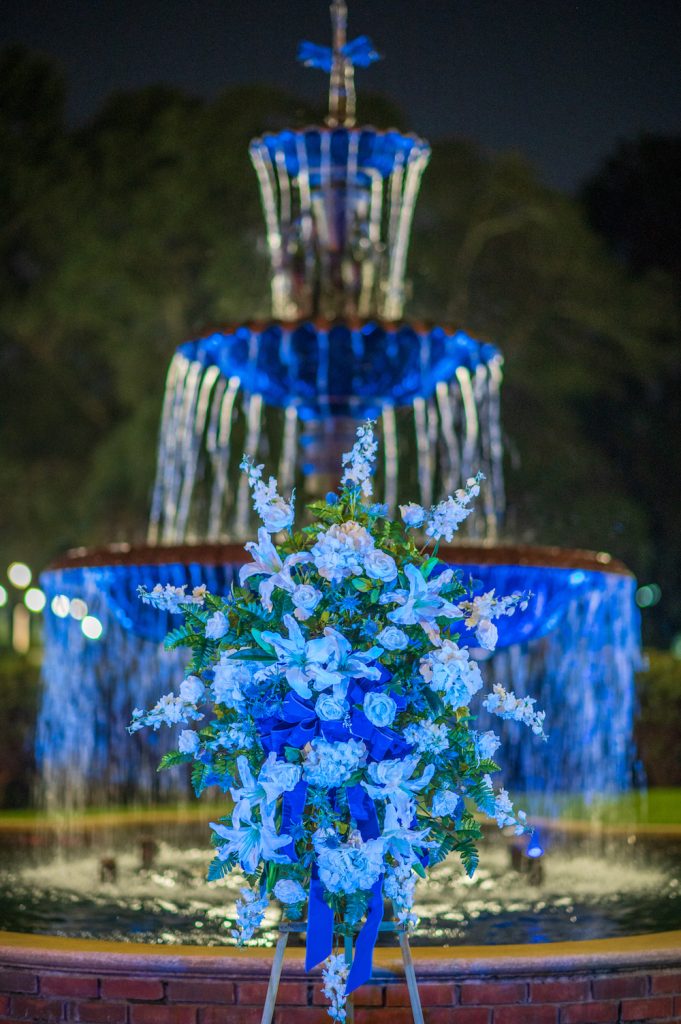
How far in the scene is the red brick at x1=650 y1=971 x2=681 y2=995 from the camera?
16.9 feet

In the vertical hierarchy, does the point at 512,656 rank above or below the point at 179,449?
below

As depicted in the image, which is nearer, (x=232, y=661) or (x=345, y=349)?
(x=232, y=661)

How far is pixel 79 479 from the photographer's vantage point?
24.9m

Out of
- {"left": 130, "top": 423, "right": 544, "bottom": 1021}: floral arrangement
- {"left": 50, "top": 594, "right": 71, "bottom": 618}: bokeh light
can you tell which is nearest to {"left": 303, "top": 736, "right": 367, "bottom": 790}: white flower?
{"left": 130, "top": 423, "right": 544, "bottom": 1021}: floral arrangement

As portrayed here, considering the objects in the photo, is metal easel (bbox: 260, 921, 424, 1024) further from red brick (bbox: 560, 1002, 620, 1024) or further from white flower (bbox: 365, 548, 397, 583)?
red brick (bbox: 560, 1002, 620, 1024)

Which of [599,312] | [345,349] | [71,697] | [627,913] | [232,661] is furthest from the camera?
[599,312]

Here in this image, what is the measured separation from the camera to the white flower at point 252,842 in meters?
3.78

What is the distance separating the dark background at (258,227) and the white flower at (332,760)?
19608 mm

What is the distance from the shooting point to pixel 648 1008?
5121 millimetres

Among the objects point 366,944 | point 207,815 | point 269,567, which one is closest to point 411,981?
point 366,944

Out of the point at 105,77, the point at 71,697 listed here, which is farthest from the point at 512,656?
the point at 105,77

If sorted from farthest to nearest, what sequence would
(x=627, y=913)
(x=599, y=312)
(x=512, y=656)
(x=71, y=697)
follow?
(x=599, y=312) < (x=512, y=656) < (x=71, y=697) < (x=627, y=913)

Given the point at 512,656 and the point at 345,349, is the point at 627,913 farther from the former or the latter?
the point at 512,656

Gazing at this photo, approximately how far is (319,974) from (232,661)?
4.89 feet
